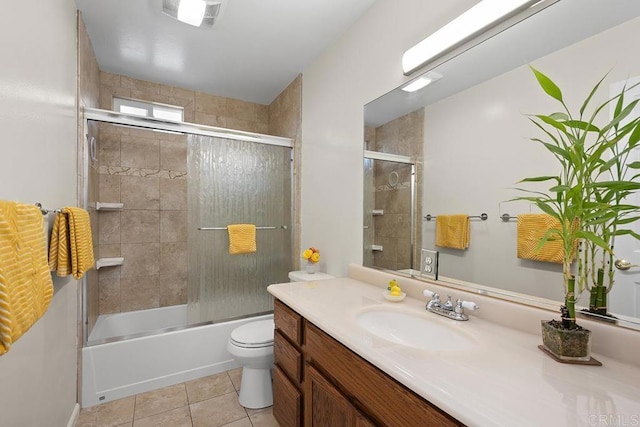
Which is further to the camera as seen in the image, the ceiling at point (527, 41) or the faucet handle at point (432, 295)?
the faucet handle at point (432, 295)

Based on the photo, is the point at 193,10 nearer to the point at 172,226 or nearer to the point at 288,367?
the point at 172,226

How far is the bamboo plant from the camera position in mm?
742

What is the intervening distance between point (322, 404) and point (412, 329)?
456 millimetres

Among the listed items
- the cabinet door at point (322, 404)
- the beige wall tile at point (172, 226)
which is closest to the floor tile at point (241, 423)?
the cabinet door at point (322, 404)

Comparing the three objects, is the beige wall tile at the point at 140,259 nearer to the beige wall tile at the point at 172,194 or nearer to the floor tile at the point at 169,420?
the beige wall tile at the point at 172,194

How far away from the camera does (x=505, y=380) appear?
66 cm

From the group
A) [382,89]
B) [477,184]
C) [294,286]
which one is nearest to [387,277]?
[294,286]

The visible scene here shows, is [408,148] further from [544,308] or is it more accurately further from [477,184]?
[544,308]

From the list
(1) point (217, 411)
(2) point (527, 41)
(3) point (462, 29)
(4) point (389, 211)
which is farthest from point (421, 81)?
(1) point (217, 411)

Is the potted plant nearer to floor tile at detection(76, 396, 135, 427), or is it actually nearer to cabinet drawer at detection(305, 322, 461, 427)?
cabinet drawer at detection(305, 322, 461, 427)

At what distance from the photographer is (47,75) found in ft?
4.11

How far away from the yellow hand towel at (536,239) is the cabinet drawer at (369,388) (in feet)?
2.16

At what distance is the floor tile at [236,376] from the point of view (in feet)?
6.55

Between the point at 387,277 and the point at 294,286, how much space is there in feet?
1.70
